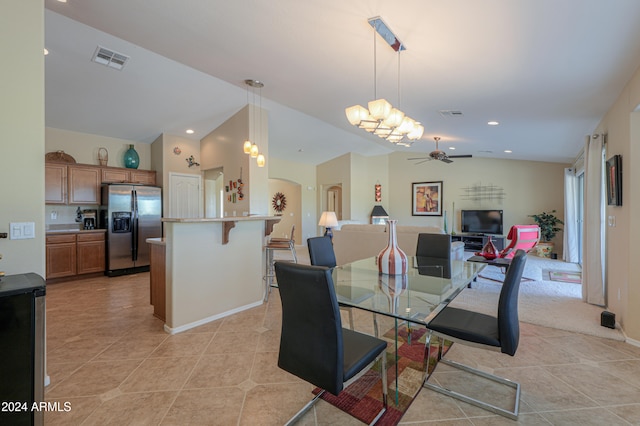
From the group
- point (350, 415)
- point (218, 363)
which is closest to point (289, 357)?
point (350, 415)

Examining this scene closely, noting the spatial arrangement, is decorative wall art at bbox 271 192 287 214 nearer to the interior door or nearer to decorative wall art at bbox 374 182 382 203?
decorative wall art at bbox 374 182 382 203

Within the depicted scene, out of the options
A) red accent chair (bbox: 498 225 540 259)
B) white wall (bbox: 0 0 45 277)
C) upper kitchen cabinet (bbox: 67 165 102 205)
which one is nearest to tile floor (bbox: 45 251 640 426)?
white wall (bbox: 0 0 45 277)

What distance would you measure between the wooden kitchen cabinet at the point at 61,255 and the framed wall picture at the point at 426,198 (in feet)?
28.7

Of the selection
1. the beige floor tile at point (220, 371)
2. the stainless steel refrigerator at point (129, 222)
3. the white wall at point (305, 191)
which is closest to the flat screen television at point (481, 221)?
the white wall at point (305, 191)

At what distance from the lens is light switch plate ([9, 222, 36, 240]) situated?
1.88 metres

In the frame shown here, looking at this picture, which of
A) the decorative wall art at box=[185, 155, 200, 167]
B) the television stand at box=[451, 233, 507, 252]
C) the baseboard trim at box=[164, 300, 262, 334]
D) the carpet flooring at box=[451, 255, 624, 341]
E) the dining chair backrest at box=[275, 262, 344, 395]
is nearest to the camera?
the dining chair backrest at box=[275, 262, 344, 395]

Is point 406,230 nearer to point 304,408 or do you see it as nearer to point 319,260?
point 319,260

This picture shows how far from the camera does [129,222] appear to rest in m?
5.71

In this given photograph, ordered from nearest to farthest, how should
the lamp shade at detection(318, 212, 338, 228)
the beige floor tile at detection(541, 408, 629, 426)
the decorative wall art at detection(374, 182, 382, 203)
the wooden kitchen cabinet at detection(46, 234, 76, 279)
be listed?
the beige floor tile at detection(541, 408, 629, 426)
the wooden kitchen cabinet at detection(46, 234, 76, 279)
the lamp shade at detection(318, 212, 338, 228)
the decorative wall art at detection(374, 182, 382, 203)

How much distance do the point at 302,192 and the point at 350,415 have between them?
27.2ft

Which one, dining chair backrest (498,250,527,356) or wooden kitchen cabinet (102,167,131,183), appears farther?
wooden kitchen cabinet (102,167,131,183)

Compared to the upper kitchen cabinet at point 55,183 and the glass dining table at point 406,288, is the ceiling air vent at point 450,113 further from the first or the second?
the upper kitchen cabinet at point 55,183

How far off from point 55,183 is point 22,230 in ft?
13.7

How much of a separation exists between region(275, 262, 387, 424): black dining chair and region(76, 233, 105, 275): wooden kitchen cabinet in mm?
5394
